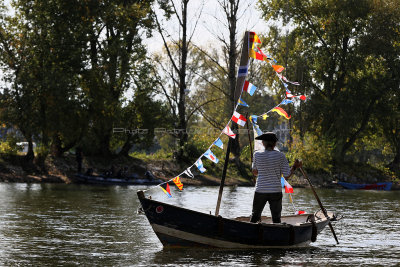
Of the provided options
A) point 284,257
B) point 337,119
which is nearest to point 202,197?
point 284,257

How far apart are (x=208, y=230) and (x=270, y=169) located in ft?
5.72

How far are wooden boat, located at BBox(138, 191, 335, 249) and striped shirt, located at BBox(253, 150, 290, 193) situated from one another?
802 millimetres

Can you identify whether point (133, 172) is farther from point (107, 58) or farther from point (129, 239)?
point (129, 239)

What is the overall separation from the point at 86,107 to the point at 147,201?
28.2 metres

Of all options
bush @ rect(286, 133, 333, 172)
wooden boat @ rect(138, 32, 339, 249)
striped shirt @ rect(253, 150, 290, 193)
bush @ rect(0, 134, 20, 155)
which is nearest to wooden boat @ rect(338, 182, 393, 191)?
bush @ rect(286, 133, 333, 172)

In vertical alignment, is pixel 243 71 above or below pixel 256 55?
below

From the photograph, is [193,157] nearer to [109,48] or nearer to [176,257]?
[109,48]

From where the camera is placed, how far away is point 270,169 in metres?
12.8

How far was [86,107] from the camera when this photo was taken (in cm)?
4009

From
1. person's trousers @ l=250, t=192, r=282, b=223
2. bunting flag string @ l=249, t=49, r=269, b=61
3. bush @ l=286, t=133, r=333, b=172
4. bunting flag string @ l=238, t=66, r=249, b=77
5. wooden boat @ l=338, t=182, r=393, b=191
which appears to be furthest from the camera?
bush @ l=286, t=133, r=333, b=172

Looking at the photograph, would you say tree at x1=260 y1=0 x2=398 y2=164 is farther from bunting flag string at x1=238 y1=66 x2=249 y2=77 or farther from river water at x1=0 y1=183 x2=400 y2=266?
bunting flag string at x1=238 y1=66 x2=249 y2=77

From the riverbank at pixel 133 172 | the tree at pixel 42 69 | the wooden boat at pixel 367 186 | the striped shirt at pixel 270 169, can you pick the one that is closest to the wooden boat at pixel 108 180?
the riverbank at pixel 133 172

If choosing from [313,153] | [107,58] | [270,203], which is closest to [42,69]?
[107,58]

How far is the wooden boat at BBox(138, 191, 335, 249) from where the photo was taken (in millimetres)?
12742
